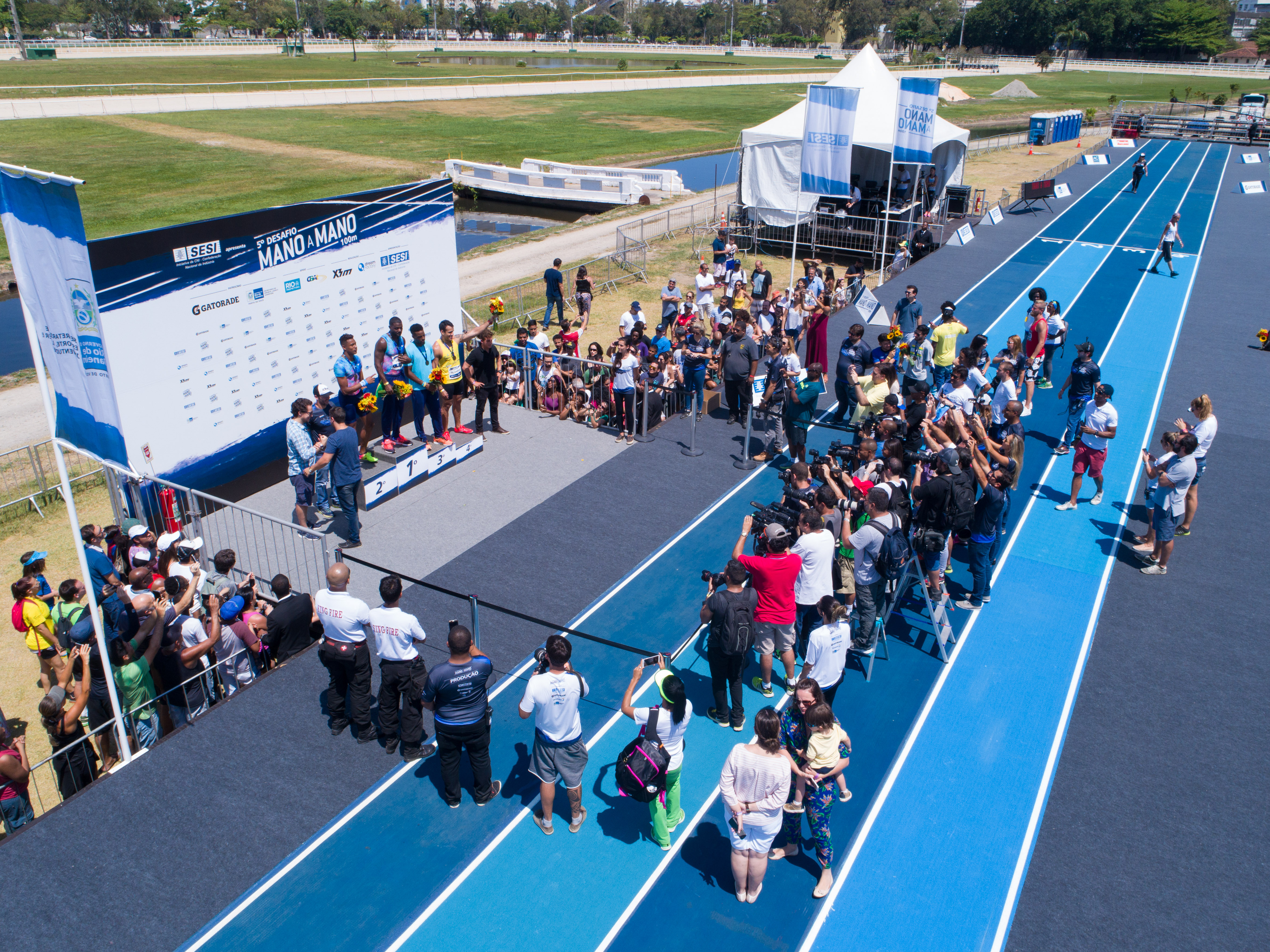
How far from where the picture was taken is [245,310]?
11695 millimetres

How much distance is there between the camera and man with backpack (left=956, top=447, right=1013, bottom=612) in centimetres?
934

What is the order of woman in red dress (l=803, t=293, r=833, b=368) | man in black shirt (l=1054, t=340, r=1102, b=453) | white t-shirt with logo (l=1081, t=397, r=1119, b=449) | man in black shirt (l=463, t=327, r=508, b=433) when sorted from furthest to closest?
woman in red dress (l=803, t=293, r=833, b=368) → man in black shirt (l=463, t=327, r=508, b=433) → man in black shirt (l=1054, t=340, r=1102, b=453) → white t-shirt with logo (l=1081, t=397, r=1119, b=449)

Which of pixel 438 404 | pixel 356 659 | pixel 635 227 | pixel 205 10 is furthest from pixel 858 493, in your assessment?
pixel 205 10

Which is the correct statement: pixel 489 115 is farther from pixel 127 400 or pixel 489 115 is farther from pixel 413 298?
pixel 127 400

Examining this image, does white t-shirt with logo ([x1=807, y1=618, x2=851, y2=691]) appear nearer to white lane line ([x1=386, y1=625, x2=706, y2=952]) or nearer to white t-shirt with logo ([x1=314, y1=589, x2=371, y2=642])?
white lane line ([x1=386, y1=625, x2=706, y2=952])

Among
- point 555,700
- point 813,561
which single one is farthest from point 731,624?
point 555,700

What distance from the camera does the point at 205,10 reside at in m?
161

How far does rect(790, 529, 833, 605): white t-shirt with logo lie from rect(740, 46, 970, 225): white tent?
18930 millimetres

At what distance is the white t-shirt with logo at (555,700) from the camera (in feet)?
20.4

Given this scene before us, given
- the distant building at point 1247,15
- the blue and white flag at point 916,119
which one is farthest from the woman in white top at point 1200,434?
the distant building at point 1247,15

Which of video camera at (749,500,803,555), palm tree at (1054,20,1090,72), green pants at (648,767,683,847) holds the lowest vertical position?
green pants at (648,767,683,847)

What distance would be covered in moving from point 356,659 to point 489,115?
6641 cm

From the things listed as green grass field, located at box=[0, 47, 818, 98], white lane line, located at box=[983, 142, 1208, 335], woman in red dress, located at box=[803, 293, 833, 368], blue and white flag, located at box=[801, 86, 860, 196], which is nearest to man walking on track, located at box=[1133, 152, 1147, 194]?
white lane line, located at box=[983, 142, 1208, 335]

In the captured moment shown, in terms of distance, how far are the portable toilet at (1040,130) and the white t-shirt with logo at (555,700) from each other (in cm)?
5591
